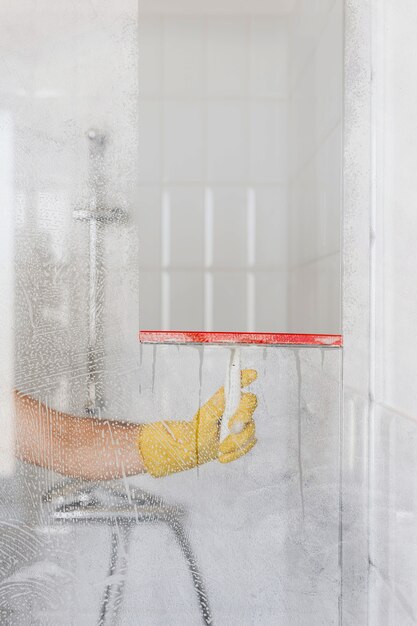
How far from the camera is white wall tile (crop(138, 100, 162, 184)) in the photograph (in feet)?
3.21

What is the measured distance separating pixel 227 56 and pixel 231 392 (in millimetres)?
503

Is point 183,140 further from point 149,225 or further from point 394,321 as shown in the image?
point 394,321

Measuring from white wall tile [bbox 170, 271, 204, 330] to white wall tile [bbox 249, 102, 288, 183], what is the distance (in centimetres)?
18

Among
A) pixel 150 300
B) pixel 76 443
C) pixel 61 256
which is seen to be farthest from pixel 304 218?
pixel 76 443

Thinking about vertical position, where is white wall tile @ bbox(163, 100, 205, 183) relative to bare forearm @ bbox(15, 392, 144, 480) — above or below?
above

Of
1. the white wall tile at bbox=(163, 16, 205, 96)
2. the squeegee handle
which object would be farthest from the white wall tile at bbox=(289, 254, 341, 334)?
the white wall tile at bbox=(163, 16, 205, 96)

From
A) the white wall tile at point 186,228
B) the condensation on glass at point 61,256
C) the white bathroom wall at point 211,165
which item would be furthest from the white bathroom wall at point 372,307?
the condensation on glass at point 61,256

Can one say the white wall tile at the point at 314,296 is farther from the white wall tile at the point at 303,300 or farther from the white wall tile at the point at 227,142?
the white wall tile at the point at 227,142

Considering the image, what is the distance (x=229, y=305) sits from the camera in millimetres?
973

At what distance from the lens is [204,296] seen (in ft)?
3.19

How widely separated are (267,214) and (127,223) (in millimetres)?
210

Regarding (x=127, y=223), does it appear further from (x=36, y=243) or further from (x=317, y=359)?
(x=317, y=359)

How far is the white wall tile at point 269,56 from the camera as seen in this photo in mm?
975

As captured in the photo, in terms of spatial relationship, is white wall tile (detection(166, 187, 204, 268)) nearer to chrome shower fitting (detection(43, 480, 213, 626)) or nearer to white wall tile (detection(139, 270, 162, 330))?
white wall tile (detection(139, 270, 162, 330))
